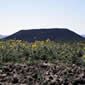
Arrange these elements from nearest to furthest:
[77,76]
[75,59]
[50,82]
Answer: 1. [50,82]
2. [77,76]
3. [75,59]

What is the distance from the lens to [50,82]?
7230mm

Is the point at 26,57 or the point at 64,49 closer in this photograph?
the point at 26,57

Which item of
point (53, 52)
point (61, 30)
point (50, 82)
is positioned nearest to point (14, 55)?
point (53, 52)

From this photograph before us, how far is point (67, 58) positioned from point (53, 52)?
2.70ft

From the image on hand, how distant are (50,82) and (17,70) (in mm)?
1723

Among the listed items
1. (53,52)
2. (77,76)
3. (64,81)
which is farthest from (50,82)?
(53,52)

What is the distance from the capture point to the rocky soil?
733 centimetres

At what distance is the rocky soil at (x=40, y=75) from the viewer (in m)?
7.33

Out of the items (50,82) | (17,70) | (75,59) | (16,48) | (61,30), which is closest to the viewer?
(50,82)

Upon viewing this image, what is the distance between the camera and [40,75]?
307 inches

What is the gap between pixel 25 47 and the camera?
510 inches

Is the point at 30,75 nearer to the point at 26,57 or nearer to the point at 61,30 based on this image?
the point at 26,57

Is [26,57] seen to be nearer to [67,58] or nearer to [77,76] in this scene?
[67,58]

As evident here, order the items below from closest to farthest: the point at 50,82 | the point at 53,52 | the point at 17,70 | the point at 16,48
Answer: the point at 50,82 < the point at 17,70 < the point at 53,52 < the point at 16,48
